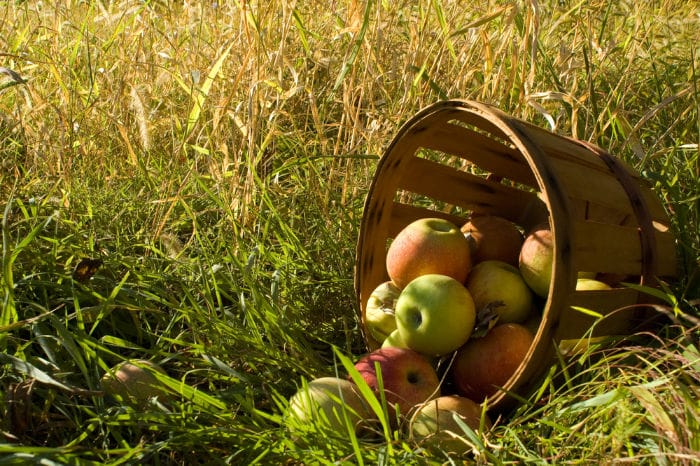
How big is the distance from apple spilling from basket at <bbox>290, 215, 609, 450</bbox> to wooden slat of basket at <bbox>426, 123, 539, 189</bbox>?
0.21 meters

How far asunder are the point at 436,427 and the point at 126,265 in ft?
2.78

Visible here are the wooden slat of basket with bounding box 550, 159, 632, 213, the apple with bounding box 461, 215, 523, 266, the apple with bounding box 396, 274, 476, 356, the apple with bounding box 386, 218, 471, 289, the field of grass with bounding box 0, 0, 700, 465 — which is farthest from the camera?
the apple with bounding box 461, 215, 523, 266

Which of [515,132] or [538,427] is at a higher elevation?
[515,132]

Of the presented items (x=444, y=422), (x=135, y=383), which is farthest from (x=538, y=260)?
(x=135, y=383)

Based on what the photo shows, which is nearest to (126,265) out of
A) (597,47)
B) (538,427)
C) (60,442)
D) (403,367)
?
(60,442)

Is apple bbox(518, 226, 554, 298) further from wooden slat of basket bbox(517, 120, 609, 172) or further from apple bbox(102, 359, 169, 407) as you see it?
apple bbox(102, 359, 169, 407)

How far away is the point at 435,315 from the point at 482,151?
1.85 ft

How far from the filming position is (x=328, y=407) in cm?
150

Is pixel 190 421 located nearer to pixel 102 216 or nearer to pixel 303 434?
pixel 303 434

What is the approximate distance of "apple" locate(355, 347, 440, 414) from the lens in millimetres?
1623

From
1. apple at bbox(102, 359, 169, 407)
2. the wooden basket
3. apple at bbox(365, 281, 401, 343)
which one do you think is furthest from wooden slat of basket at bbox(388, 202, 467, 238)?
apple at bbox(102, 359, 169, 407)

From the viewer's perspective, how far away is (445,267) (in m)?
1.88

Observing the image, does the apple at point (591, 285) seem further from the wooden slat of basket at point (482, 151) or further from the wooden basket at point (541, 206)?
the wooden slat of basket at point (482, 151)

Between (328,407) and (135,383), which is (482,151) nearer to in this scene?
(328,407)
